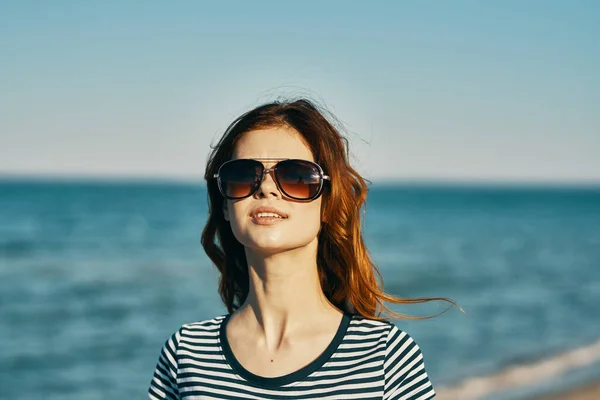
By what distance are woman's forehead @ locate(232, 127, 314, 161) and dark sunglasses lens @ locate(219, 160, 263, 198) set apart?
5 centimetres

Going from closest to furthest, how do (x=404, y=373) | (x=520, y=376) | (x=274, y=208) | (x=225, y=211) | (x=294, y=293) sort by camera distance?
1. (x=404, y=373)
2. (x=274, y=208)
3. (x=294, y=293)
4. (x=225, y=211)
5. (x=520, y=376)

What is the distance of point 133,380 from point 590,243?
104ft

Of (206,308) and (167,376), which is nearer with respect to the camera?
(167,376)

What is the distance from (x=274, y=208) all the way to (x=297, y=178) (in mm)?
112

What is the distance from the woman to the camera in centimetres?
246

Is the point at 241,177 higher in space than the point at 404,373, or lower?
higher

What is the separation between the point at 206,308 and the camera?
54.3ft

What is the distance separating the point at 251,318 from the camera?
2705mm

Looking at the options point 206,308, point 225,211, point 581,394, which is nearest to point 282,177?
point 225,211

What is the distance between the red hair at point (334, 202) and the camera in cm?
266

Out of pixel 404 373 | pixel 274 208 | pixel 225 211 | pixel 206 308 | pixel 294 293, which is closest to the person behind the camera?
pixel 404 373

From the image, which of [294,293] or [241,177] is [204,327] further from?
[241,177]

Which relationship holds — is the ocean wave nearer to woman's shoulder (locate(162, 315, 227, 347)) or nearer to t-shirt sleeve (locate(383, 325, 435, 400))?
woman's shoulder (locate(162, 315, 227, 347))

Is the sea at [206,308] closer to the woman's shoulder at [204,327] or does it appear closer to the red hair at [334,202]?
the red hair at [334,202]
